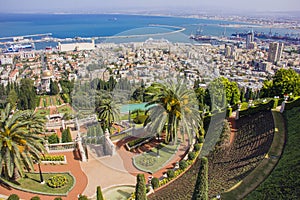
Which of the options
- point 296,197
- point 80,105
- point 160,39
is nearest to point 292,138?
point 296,197

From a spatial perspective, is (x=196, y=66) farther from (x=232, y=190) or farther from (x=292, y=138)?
(x=232, y=190)

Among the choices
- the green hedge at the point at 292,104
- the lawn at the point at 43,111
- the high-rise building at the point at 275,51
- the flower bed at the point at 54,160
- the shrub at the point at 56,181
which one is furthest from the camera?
the high-rise building at the point at 275,51

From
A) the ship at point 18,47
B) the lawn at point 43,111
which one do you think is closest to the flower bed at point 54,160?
the lawn at point 43,111

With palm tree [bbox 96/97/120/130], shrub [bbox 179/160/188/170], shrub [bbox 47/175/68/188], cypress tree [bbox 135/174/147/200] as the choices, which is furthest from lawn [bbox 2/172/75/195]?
palm tree [bbox 96/97/120/130]

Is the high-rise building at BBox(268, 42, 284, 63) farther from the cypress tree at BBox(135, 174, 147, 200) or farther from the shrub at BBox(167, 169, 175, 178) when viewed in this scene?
the cypress tree at BBox(135, 174, 147, 200)

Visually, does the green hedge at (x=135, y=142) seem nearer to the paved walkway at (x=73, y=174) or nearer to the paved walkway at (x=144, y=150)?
the paved walkway at (x=144, y=150)

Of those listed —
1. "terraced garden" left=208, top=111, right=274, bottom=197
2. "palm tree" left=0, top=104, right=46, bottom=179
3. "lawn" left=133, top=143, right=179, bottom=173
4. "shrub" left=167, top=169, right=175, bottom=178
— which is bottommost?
"lawn" left=133, top=143, right=179, bottom=173

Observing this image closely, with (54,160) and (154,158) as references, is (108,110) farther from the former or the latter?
(154,158)
